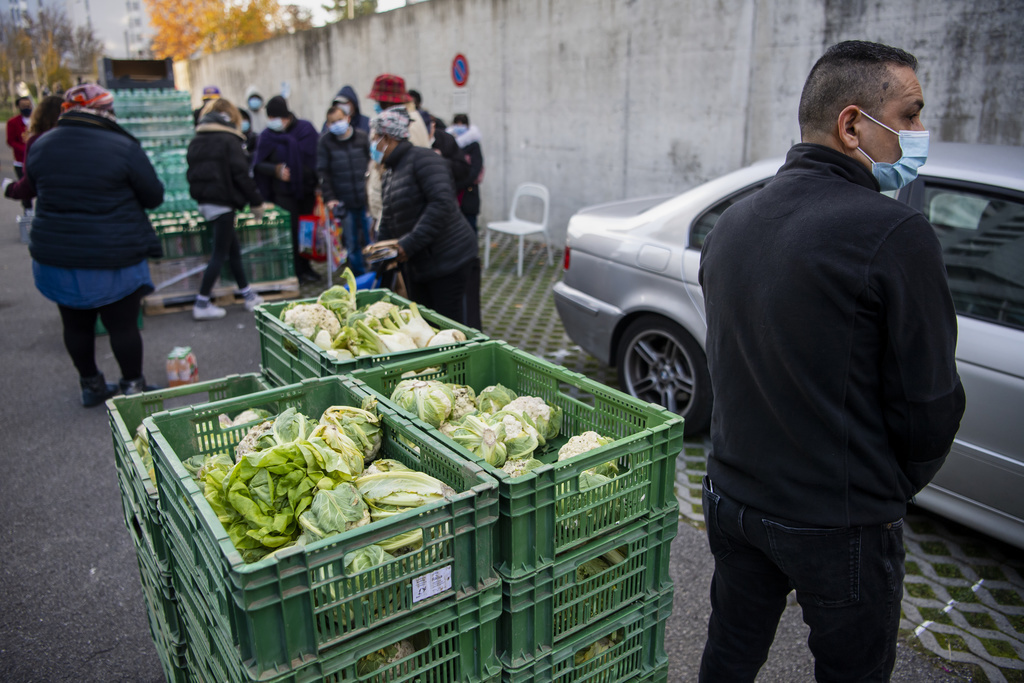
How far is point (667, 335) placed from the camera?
14.8 feet

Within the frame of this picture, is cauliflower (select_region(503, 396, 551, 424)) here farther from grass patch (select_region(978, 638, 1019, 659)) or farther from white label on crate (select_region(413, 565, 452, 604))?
grass patch (select_region(978, 638, 1019, 659))

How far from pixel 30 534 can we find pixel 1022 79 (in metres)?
7.64

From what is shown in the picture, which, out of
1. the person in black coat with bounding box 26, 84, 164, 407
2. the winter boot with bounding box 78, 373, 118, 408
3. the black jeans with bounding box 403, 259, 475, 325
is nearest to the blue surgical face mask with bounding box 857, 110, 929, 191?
the black jeans with bounding box 403, 259, 475, 325

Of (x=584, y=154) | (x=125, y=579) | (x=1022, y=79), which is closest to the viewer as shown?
(x=125, y=579)

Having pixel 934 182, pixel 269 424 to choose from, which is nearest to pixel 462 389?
pixel 269 424

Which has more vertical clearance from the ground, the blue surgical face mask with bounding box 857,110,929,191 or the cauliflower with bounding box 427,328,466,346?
the blue surgical face mask with bounding box 857,110,929,191

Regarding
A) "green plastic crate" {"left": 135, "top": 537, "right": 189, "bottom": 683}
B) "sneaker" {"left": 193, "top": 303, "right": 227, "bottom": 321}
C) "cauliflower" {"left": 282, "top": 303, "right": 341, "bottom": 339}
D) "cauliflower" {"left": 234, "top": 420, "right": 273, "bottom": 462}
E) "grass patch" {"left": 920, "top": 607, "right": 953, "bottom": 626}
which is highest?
"cauliflower" {"left": 282, "top": 303, "right": 341, "bottom": 339}

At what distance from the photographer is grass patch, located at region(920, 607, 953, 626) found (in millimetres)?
3086

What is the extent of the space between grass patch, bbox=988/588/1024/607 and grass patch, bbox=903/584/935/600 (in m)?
0.26

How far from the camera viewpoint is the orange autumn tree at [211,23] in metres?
31.5

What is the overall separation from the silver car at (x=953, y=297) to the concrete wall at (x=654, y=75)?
10.2 feet

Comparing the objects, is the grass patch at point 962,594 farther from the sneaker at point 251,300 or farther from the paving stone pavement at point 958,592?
the sneaker at point 251,300

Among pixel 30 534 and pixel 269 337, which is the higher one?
pixel 269 337

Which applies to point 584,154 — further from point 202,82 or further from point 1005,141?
point 202,82
